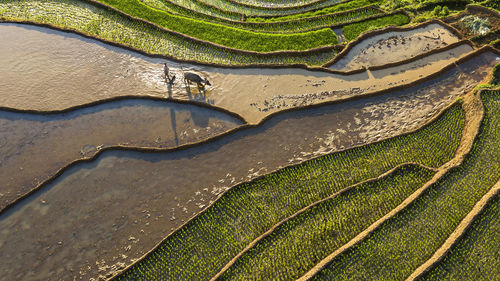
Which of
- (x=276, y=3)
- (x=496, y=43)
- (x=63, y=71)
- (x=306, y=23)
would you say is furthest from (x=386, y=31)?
(x=63, y=71)

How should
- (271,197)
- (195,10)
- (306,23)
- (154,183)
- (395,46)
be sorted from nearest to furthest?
(271,197) → (154,183) → (395,46) → (306,23) → (195,10)

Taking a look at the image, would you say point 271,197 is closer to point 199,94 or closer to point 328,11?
point 199,94

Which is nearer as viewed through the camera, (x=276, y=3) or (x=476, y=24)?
(x=476, y=24)

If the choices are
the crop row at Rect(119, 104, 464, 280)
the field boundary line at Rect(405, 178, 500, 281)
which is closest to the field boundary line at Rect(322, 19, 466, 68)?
the crop row at Rect(119, 104, 464, 280)

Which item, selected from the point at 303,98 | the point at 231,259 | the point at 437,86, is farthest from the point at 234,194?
the point at 437,86

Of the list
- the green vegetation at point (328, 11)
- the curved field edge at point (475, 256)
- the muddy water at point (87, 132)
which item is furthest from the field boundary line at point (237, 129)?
the green vegetation at point (328, 11)

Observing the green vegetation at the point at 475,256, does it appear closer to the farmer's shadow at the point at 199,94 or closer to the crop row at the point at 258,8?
the farmer's shadow at the point at 199,94

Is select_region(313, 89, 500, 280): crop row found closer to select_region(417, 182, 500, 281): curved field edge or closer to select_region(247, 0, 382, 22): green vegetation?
select_region(417, 182, 500, 281): curved field edge

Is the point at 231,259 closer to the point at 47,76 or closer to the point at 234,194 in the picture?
the point at 234,194
